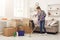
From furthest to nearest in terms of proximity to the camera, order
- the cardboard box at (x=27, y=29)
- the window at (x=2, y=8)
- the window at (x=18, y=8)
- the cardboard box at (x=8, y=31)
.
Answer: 1. the window at (x=18, y=8)
2. the window at (x=2, y=8)
3. the cardboard box at (x=27, y=29)
4. the cardboard box at (x=8, y=31)

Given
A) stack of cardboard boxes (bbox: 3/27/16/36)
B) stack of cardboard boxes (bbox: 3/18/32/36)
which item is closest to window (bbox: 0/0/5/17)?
stack of cardboard boxes (bbox: 3/18/32/36)

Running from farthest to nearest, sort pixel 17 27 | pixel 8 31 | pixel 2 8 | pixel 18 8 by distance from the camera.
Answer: pixel 18 8
pixel 2 8
pixel 17 27
pixel 8 31

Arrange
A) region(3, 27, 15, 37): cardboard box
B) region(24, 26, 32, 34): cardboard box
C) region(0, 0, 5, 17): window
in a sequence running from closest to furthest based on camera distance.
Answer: region(3, 27, 15, 37): cardboard box → region(24, 26, 32, 34): cardboard box → region(0, 0, 5, 17): window

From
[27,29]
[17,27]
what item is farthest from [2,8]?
[27,29]

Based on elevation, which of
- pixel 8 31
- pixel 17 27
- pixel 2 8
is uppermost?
pixel 2 8

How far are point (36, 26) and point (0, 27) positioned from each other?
1795 mm

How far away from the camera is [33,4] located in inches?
297

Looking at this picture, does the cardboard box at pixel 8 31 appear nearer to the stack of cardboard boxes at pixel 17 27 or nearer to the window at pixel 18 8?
the stack of cardboard boxes at pixel 17 27

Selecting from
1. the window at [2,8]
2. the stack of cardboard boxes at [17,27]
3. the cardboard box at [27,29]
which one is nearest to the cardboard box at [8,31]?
the stack of cardboard boxes at [17,27]

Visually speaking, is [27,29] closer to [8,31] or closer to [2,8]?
[8,31]

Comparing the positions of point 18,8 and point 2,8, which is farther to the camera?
point 18,8

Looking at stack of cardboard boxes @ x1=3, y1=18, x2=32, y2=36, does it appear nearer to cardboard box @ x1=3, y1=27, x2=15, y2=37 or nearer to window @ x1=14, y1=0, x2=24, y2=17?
cardboard box @ x1=3, y1=27, x2=15, y2=37

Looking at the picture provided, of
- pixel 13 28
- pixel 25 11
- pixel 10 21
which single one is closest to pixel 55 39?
pixel 13 28

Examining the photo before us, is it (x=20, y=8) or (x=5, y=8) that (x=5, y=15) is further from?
(x=20, y=8)
